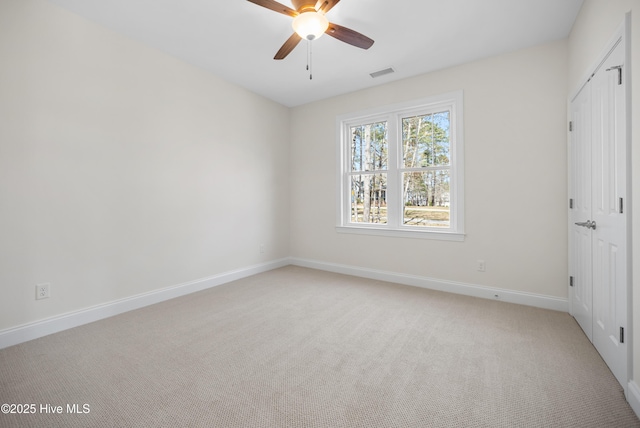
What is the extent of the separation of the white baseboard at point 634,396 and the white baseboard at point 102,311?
389 centimetres

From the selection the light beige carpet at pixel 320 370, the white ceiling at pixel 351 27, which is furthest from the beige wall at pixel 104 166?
the light beige carpet at pixel 320 370

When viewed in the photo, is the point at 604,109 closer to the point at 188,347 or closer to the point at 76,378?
the point at 188,347

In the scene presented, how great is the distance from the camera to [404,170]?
4.00 meters

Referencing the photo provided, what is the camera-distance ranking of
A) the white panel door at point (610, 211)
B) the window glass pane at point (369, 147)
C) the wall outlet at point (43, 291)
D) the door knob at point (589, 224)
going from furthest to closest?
the window glass pane at point (369, 147) < the wall outlet at point (43, 291) < the door knob at point (589, 224) < the white panel door at point (610, 211)

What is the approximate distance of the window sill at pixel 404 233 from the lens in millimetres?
3566

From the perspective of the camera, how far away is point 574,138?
265cm

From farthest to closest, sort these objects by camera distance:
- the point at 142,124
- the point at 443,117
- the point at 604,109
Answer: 1. the point at 443,117
2. the point at 142,124
3. the point at 604,109

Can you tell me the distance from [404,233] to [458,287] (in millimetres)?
945

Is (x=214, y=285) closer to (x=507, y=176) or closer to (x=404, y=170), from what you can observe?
(x=404, y=170)

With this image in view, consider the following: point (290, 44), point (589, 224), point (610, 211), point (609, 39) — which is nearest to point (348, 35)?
point (290, 44)

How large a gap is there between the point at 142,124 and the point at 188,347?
2.38 metres

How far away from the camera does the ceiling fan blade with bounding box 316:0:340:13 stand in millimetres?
2002

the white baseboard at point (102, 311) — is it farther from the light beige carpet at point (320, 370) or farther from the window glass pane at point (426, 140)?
the window glass pane at point (426, 140)

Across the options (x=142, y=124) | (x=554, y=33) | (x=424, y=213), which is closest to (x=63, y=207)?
(x=142, y=124)
